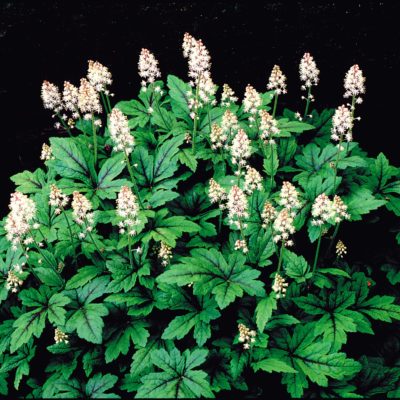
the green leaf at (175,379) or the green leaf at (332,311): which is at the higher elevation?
the green leaf at (332,311)

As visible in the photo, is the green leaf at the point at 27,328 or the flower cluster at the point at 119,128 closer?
the green leaf at the point at 27,328

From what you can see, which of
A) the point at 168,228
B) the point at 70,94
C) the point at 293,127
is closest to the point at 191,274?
the point at 168,228

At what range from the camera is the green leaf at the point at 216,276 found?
→ 11.5 ft

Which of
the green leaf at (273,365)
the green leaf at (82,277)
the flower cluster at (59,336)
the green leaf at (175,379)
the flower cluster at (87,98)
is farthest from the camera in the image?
the flower cluster at (87,98)

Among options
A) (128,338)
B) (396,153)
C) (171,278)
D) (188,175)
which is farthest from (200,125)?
(396,153)

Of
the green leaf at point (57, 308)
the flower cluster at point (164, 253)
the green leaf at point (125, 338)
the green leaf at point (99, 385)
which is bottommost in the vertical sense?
the green leaf at point (99, 385)

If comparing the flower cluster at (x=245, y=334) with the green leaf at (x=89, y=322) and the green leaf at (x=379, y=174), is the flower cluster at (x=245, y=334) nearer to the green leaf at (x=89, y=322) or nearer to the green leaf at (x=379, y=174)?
the green leaf at (x=89, y=322)

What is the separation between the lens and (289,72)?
18.3 ft

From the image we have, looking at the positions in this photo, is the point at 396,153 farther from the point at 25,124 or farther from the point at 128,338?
the point at 25,124

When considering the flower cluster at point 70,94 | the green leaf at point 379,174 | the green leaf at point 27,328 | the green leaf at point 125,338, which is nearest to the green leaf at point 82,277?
the green leaf at point 27,328

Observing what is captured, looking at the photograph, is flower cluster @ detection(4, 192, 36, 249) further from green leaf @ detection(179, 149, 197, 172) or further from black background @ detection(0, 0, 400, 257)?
black background @ detection(0, 0, 400, 257)

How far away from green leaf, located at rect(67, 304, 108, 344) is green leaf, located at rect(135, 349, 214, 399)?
47 cm

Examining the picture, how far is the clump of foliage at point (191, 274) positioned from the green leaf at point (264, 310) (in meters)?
0.01

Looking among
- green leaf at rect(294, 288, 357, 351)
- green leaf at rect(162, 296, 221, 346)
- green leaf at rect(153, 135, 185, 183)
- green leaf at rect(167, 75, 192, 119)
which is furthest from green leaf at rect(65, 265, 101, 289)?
A: green leaf at rect(167, 75, 192, 119)
